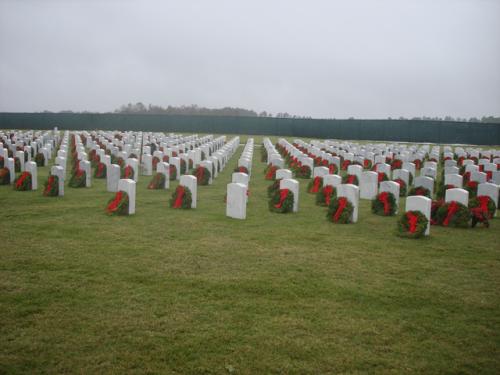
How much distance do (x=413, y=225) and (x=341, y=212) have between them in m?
1.50

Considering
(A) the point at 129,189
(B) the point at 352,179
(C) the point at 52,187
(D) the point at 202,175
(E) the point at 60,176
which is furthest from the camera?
(D) the point at 202,175

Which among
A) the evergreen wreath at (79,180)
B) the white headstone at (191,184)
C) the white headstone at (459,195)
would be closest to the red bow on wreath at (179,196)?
the white headstone at (191,184)

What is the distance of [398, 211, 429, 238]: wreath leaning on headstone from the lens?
27.1 feet

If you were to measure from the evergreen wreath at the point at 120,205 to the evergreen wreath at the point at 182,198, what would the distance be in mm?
1261

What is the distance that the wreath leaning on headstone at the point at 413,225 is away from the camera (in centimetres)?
827

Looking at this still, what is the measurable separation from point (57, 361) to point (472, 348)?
3.61 metres

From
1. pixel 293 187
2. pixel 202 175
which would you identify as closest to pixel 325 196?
pixel 293 187

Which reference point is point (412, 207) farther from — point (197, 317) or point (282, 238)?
point (197, 317)

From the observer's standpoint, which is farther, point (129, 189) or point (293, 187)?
point (293, 187)

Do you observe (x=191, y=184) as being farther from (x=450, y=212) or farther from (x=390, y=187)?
(x=450, y=212)

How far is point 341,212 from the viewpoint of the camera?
9.42 metres

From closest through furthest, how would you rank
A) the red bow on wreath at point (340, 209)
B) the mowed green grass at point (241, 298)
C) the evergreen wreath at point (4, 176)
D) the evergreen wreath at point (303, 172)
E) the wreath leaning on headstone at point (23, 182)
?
the mowed green grass at point (241, 298)
the red bow on wreath at point (340, 209)
the wreath leaning on headstone at point (23, 182)
the evergreen wreath at point (4, 176)
the evergreen wreath at point (303, 172)

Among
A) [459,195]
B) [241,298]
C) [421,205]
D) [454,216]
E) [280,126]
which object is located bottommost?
[241,298]

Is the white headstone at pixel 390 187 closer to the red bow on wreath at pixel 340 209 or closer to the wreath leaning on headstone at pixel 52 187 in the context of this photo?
the red bow on wreath at pixel 340 209
